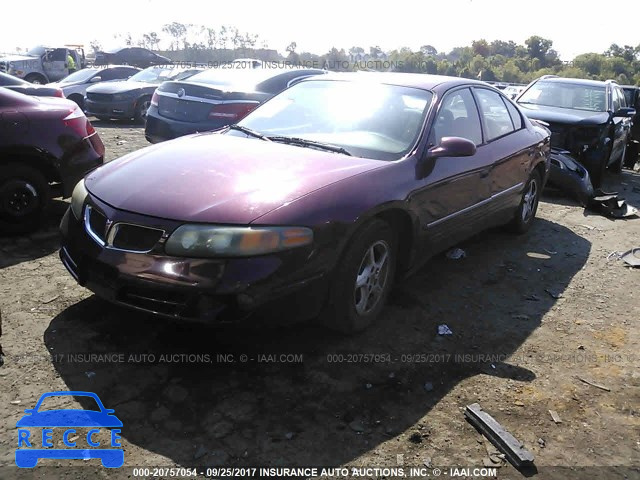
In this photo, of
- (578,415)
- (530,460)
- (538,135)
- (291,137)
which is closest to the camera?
(530,460)

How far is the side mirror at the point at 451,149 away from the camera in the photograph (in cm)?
388

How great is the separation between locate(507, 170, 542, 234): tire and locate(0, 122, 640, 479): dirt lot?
139cm

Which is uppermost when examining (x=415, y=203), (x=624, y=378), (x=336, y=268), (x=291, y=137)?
(x=291, y=137)

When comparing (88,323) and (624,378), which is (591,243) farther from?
(88,323)

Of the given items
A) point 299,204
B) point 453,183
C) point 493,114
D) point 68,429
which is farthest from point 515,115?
point 68,429

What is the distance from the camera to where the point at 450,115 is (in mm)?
4422

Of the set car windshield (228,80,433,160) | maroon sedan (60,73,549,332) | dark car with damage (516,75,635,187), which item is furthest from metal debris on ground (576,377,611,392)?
dark car with damage (516,75,635,187)

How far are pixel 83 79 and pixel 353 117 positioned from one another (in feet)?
46.3

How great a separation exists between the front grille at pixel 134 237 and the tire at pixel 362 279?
1011mm

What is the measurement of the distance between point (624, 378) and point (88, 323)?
10.8 feet

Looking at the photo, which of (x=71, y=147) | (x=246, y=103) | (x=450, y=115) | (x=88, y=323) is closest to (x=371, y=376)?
(x=88, y=323)

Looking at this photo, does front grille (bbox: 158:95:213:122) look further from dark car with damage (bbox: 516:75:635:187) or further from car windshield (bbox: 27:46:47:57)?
car windshield (bbox: 27:46:47:57)

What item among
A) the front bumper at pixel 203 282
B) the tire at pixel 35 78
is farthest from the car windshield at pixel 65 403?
the tire at pixel 35 78

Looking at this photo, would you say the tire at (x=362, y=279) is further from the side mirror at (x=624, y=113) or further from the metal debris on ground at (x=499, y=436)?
the side mirror at (x=624, y=113)
